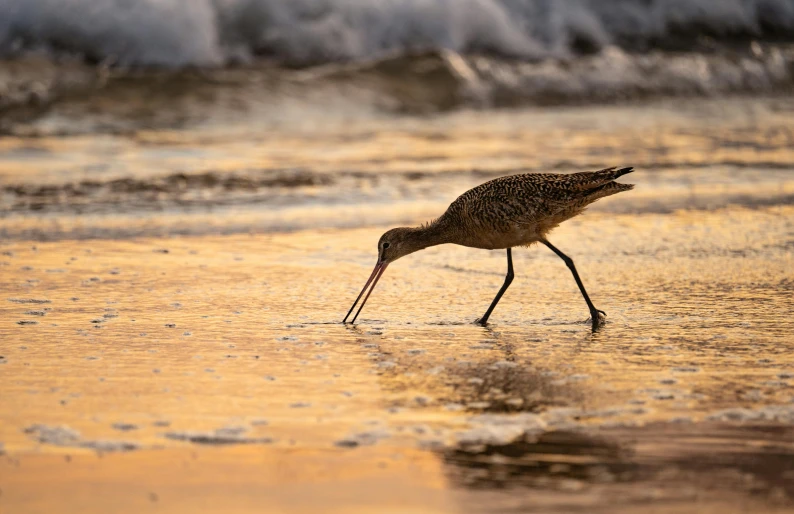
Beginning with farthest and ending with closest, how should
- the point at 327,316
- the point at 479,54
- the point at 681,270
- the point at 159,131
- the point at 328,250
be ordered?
the point at 479,54
the point at 159,131
the point at 328,250
the point at 681,270
the point at 327,316

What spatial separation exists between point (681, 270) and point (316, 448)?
3.34 metres

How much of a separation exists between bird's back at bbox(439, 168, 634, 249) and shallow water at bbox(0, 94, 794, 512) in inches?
14.6

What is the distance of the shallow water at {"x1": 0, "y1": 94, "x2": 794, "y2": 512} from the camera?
12.1ft

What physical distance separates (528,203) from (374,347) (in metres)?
1.10

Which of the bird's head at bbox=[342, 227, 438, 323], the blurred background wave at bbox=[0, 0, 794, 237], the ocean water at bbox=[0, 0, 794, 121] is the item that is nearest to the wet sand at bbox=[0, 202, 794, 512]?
the bird's head at bbox=[342, 227, 438, 323]

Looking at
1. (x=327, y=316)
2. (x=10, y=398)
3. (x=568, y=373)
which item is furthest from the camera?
(x=327, y=316)

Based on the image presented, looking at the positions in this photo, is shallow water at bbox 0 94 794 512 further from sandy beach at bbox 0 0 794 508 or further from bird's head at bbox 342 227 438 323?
bird's head at bbox 342 227 438 323

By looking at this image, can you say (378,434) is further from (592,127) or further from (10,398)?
(592,127)

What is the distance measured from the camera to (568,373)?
4.82m

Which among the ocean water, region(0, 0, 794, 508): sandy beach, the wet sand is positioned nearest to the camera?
the wet sand

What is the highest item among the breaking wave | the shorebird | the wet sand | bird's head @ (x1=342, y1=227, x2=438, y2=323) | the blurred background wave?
the breaking wave

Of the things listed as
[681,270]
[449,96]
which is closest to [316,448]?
[681,270]

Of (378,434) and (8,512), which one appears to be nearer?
(8,512)

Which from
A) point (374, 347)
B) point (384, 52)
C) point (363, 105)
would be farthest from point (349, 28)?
point (374, 347)
